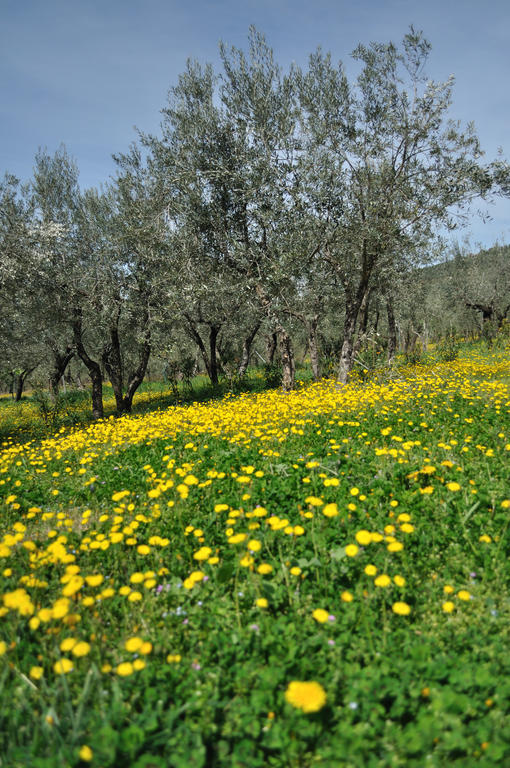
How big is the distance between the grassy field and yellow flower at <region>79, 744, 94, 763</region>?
0.02 meters

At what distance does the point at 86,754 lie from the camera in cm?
200

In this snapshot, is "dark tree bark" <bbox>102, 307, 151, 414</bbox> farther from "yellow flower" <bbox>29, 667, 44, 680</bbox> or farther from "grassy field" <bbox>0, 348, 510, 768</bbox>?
"yellow flower" <bbox>29, 667, 44, 680</bbox>

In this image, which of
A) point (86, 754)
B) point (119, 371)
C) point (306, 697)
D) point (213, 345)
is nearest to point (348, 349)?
point (213, 345)

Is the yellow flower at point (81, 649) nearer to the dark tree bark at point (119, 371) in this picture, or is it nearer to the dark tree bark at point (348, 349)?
the dark tree bark at point (348, 349)

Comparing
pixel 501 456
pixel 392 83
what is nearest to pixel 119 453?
pixel 501 456

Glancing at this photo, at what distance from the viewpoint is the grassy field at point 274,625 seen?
218 centimetres

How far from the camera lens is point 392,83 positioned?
12.9 metres

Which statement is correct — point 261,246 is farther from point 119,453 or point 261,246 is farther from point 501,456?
point 501,456

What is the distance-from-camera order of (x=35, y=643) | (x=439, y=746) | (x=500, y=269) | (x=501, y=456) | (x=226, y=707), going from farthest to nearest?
(x=500, y=269)
(x=501, y=456)
(x=35, y=643)
(x=226, y=707)
(x=439, y=746)

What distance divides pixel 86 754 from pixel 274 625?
1422 mm

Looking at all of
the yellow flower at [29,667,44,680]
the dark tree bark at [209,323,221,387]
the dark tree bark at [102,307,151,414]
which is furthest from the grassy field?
the dark tree bark at [209,323,221,387]

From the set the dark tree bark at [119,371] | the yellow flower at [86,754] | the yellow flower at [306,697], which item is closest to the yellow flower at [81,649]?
the yellow flower at [86,754]

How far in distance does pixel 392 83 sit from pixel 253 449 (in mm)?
13434

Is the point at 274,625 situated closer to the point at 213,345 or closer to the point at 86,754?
the point at 86,754
